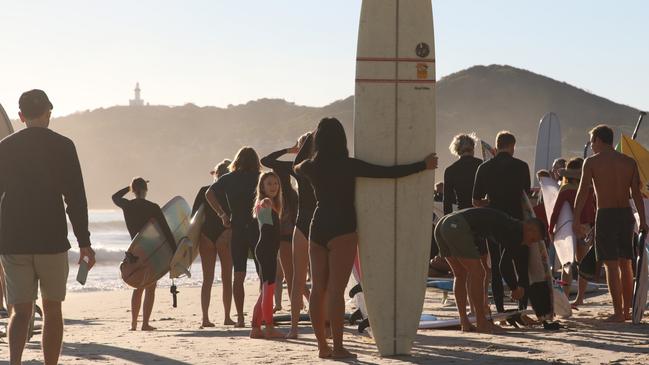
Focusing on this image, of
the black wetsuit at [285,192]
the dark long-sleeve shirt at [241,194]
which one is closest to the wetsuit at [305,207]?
the black wetsuit at [285,192]

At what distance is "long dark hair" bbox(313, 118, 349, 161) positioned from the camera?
6.44m

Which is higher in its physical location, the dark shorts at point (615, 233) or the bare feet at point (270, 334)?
the dark shorts at point (615, 233)

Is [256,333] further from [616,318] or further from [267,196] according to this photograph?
[616,318]

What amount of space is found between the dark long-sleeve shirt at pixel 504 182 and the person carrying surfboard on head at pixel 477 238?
0.89ft

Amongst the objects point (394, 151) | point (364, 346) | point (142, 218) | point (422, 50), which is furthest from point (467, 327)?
point (142, 218)

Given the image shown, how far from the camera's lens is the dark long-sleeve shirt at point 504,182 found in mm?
7730

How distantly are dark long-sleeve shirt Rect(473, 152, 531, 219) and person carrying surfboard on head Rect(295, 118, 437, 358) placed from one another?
1.42 metres

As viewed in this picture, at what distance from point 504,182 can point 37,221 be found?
3.45 meters

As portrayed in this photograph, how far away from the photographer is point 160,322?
413 inches

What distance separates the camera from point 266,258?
8055 mm

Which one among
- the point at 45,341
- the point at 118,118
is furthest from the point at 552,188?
the point at 118,118

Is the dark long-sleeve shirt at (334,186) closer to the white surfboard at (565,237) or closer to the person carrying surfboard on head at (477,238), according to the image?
the person carrying surfboard on head at (477,238)

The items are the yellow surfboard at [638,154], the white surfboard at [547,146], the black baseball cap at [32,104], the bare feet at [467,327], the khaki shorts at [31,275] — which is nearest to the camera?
the khaki shorts at [31,275]

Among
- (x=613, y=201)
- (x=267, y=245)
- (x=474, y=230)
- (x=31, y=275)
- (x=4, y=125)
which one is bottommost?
(x=31, y=275)
